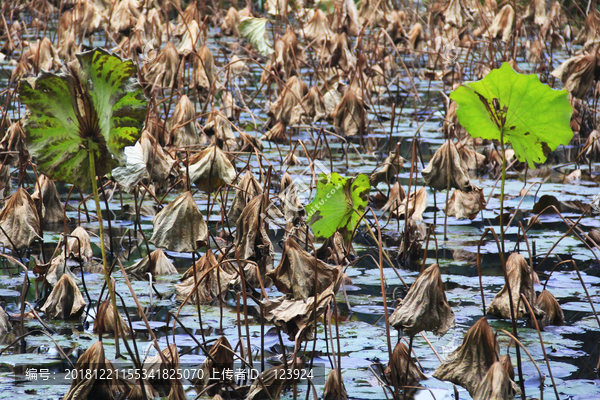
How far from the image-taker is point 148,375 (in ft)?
5.31

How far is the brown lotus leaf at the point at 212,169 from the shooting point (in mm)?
2139

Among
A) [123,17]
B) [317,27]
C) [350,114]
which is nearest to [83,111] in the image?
[350,114]

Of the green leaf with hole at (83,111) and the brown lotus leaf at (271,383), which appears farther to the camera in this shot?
the brown lotus leaf at (271,383)

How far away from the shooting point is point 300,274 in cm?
166

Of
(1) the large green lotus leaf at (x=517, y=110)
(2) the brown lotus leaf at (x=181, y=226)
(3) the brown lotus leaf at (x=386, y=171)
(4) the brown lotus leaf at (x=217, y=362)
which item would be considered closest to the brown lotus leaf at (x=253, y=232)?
(2) the brown lotus leaf at (x=181, y=226)

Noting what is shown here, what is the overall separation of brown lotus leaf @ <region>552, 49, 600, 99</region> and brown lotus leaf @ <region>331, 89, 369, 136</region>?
1.14 metres

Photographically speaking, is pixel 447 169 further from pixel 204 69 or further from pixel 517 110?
pixel 204 69

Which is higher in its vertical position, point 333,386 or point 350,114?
point 350,114

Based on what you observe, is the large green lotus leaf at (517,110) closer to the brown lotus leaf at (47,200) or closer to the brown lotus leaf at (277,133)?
the brown lotus leaf at (47,200)

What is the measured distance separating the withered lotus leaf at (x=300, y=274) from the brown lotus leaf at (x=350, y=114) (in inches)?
104

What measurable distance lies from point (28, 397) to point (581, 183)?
290cm

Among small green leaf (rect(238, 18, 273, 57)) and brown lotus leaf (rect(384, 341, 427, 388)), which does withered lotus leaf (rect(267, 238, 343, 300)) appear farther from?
small green leaf (rect(238, 18, 273, 57))

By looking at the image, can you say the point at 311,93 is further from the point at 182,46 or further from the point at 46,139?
the point at 46,139

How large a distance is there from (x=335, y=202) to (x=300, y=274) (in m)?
0.28
